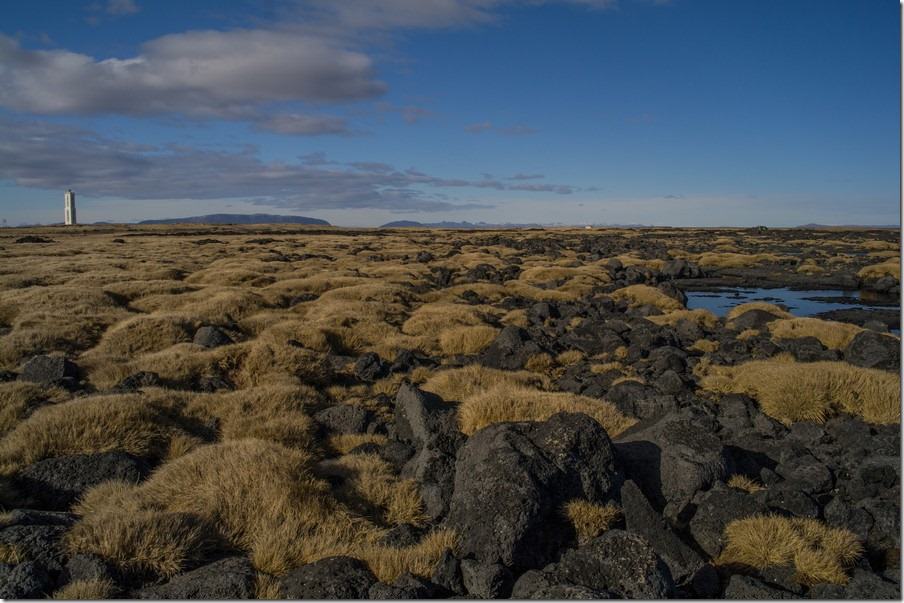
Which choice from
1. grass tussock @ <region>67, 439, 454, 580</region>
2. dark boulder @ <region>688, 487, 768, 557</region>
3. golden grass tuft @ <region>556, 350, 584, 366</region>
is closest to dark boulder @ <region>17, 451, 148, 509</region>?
grass tussock @ <region>67, 439, 454, 580</region>

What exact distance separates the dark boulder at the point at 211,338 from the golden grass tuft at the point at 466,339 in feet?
28.9

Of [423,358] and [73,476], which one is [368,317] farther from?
[73,476]

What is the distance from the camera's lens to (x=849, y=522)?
27.7 ft

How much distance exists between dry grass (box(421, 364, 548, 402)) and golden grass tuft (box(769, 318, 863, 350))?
14.8 m

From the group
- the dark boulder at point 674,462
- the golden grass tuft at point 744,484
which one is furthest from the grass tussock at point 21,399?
the golden grass tuft at point 744,484

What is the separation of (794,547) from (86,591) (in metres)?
8.50

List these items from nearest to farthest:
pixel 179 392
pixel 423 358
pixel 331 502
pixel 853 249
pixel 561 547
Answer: pixel 561 547 < pixel 331 502 < pixel 179 392 < pixel 423 358 < pixel 853 249

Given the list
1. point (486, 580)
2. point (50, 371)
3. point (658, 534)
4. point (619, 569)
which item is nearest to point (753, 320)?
point (658, 534)

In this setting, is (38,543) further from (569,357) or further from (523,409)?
(569,357)

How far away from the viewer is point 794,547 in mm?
7285

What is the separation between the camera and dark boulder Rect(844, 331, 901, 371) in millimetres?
19766

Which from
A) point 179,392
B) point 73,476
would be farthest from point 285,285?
point 73,476

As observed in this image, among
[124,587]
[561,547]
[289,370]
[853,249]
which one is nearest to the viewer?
[124,587]

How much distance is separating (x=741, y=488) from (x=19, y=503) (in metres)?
11.9
